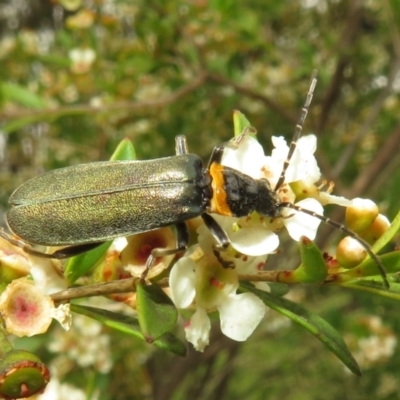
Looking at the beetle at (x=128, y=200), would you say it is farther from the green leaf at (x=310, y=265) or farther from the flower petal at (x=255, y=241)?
the green leaf at (x=310, y=265)

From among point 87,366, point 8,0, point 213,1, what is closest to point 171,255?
point 87,366

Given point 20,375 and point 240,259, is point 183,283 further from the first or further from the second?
point 20,375

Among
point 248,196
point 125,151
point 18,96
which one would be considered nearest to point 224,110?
point 18,96

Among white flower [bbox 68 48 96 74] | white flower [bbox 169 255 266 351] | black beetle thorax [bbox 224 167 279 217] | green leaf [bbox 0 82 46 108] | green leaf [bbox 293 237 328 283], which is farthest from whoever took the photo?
white flower [bbox 68 48 96 74]

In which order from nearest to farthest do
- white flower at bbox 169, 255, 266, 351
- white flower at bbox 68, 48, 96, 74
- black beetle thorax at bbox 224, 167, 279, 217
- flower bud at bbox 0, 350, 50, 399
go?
1. flower bud at bbox 0, 350, 50, 399
2. white flower at bbox 169, 255, 266, 351
3. black beetle thorax at bbox 224, 167, 279, 217
4. white flower at bbox 68, 48, 96, 74

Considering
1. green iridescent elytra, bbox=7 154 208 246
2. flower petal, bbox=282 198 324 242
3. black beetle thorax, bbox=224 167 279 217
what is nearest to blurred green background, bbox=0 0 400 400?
green iridescent elytra, bbox=7 154 208 246

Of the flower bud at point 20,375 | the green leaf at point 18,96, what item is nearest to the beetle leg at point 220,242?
the flower bud at point 20,375

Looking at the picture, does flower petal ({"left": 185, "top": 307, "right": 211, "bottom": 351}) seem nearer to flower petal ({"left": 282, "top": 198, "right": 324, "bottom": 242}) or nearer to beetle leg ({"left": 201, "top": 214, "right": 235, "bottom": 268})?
beetle leg ({"left": 201, "top": 214, "right": 235, "bottom": 268})
